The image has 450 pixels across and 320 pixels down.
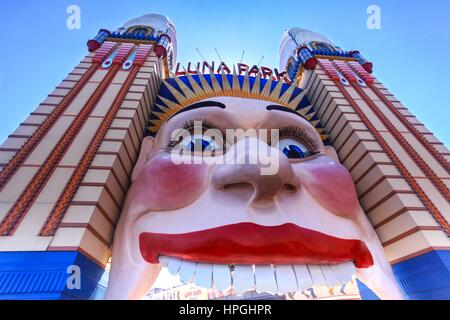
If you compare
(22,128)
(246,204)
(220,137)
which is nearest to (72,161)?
(22,128)

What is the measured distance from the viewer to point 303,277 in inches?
78.0

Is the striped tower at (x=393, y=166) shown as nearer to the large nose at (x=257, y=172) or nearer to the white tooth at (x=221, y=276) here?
the large nose at (x=257, y=172)

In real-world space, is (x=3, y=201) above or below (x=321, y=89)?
below

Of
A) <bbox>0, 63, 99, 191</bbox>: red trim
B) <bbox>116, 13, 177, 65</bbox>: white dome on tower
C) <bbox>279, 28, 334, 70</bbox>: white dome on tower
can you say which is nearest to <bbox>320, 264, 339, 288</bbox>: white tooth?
<bbox>0, 63, 99, 191</bbox>: red trim

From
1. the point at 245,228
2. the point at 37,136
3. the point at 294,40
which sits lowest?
→ the point at 245,228

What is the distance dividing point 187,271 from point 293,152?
1690 millimetres

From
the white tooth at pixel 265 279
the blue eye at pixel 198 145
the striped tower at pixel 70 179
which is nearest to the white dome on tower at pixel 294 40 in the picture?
the striped tower at pixel 70 179

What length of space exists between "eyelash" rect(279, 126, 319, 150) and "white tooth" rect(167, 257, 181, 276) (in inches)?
70.4

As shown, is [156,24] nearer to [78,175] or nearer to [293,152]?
[78,175]

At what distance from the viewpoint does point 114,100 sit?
3.53 metres

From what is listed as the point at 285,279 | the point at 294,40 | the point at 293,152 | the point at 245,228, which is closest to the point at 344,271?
the point at 285,279
